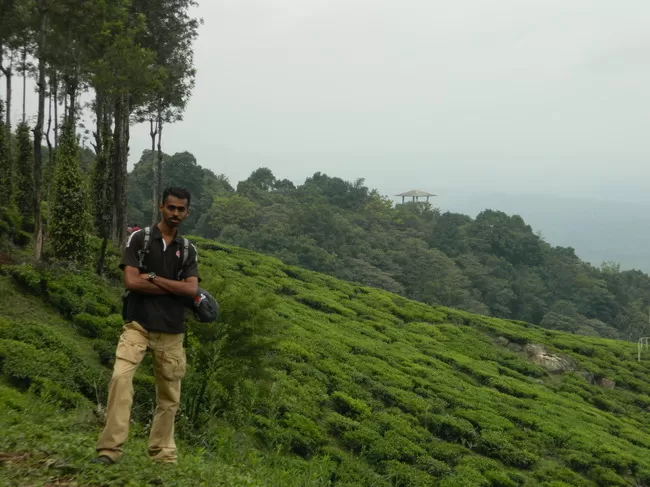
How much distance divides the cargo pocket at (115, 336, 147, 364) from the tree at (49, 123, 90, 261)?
1385cm

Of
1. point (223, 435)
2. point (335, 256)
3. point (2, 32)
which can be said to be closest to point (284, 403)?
point (223, 435)

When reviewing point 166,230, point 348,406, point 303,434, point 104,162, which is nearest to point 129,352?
point 166,230

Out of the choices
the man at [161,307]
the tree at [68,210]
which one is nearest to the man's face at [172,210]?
the man at [161,307]

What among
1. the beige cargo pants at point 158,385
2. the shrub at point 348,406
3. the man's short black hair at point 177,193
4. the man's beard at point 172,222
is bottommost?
the shrub at point 348,406

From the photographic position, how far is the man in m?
5.16

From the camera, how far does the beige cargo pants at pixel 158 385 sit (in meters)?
4.81

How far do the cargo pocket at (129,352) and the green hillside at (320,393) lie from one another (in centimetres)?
85

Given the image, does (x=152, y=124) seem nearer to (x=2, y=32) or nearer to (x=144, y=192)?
(x=2, y=32)

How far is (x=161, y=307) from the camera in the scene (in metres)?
5.27

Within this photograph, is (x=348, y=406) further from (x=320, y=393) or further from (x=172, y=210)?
(x=172, y=210)

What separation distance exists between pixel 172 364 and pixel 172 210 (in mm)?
1437

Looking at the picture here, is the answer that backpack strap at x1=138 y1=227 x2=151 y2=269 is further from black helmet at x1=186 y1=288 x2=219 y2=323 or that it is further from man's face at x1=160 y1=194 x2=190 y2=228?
black helmet at x1=186 y1=288 x2=219 y2=323

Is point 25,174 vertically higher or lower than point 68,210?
higher

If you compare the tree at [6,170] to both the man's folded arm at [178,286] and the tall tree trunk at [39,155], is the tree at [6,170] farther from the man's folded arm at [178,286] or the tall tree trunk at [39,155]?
the man's folded arm at [178,286]
